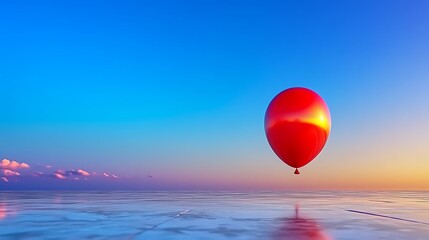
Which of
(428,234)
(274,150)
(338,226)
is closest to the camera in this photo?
(428,234)

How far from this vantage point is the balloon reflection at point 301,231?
417 inches

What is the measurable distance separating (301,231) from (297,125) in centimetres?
931

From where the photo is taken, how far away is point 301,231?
461 inches

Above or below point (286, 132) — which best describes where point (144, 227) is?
below

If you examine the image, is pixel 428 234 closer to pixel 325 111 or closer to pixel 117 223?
pixel 117 223

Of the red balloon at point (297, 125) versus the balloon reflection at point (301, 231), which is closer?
the balloon reflection at point (301, 231)

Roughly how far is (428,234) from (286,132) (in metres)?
10.1

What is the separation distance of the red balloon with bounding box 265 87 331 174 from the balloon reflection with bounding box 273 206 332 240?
7051mm

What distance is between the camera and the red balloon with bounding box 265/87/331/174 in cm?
2053

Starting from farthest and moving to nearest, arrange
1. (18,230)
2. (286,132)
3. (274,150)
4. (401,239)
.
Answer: (274,150), (286,132), (18,230), (401,239)

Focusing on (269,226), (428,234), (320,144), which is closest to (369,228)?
(428,234)

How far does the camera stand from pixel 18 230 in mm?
12188

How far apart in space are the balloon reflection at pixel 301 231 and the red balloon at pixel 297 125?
7051 millimetres

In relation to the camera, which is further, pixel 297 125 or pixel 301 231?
pixel 297 125
